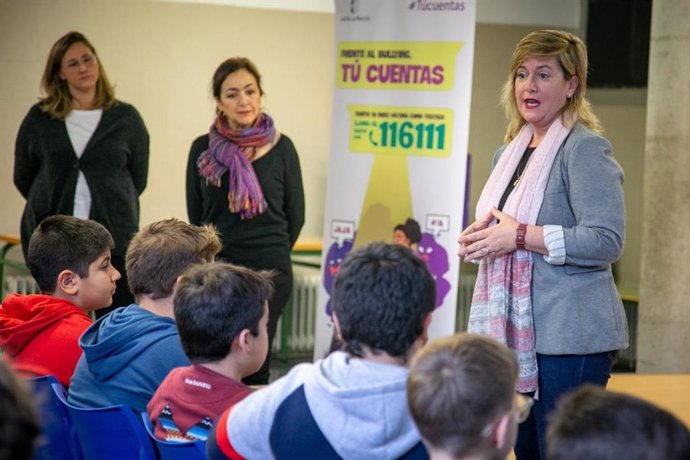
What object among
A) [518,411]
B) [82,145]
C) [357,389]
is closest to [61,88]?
[82,145]

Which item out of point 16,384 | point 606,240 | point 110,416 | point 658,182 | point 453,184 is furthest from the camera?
point 658,182

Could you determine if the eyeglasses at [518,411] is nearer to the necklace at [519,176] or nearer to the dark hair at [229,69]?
the necklace at [519,176]

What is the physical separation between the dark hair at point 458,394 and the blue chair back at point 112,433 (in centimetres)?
84

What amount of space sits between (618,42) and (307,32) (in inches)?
87.4

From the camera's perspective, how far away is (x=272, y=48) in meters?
7.55

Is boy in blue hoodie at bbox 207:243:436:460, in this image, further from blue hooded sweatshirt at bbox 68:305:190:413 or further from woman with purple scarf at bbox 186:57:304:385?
woman with purple scarf at bbox 186:57:304:385

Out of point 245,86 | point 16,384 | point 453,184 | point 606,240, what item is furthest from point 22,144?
point 16,384

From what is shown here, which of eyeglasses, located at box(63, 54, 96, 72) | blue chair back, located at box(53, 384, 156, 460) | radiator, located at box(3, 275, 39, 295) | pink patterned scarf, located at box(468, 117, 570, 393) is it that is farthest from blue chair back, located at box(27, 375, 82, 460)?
radiator, located at box(3, 275, 39, 295)

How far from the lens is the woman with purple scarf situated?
513 centimetres

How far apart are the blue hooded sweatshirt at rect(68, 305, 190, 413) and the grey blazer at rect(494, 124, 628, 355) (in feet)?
3.08

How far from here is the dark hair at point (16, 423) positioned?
1151mm

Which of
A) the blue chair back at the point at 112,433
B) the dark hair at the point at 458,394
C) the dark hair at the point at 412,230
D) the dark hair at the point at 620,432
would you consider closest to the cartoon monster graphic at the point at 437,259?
the dark hair at the point at 412,230

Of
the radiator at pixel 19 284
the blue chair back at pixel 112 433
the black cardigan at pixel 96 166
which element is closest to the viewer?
the blue chair back at pixel 112 433

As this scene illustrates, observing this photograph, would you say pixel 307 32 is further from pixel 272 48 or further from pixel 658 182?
pixel 658 182
